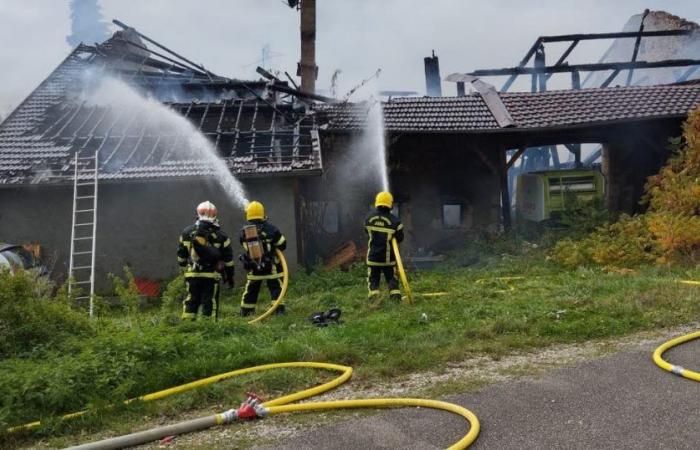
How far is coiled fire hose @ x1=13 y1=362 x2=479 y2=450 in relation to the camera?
11.9ft

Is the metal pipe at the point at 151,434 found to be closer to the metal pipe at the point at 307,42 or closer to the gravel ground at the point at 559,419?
the gravel ground at the point at 559,419

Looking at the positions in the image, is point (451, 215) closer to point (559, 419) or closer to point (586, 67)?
point (586, 67)

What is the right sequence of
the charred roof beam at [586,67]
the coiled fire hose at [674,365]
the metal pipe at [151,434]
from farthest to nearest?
the charred roof beam at [586,67], the coiled fire hose at [674,365], the metal pipe at [151,434]

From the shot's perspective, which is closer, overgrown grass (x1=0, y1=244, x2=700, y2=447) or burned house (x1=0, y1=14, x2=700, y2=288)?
overgrown grass (x1=0, y1=244, x2=700, y2=447)

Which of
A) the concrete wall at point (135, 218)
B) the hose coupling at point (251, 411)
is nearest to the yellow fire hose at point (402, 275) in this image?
the concrete wall at point (135, 218)

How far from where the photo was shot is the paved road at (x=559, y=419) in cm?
344

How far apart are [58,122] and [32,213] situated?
295 centimetres

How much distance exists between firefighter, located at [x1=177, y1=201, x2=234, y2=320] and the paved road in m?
3.92

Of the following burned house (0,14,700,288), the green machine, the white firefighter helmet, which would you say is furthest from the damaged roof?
the white firefighter helmet

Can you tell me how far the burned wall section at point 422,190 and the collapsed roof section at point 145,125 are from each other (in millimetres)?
1616

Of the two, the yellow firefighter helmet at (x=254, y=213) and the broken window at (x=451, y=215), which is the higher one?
the broken window at (x=451, y=215)

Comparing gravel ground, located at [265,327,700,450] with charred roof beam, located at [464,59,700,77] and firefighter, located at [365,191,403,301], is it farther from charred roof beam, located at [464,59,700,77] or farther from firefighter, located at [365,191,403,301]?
charred roof beam, located at [464,59,700,77]

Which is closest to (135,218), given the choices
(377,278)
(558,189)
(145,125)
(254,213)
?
(145,125)

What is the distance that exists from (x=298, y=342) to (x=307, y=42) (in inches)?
606
